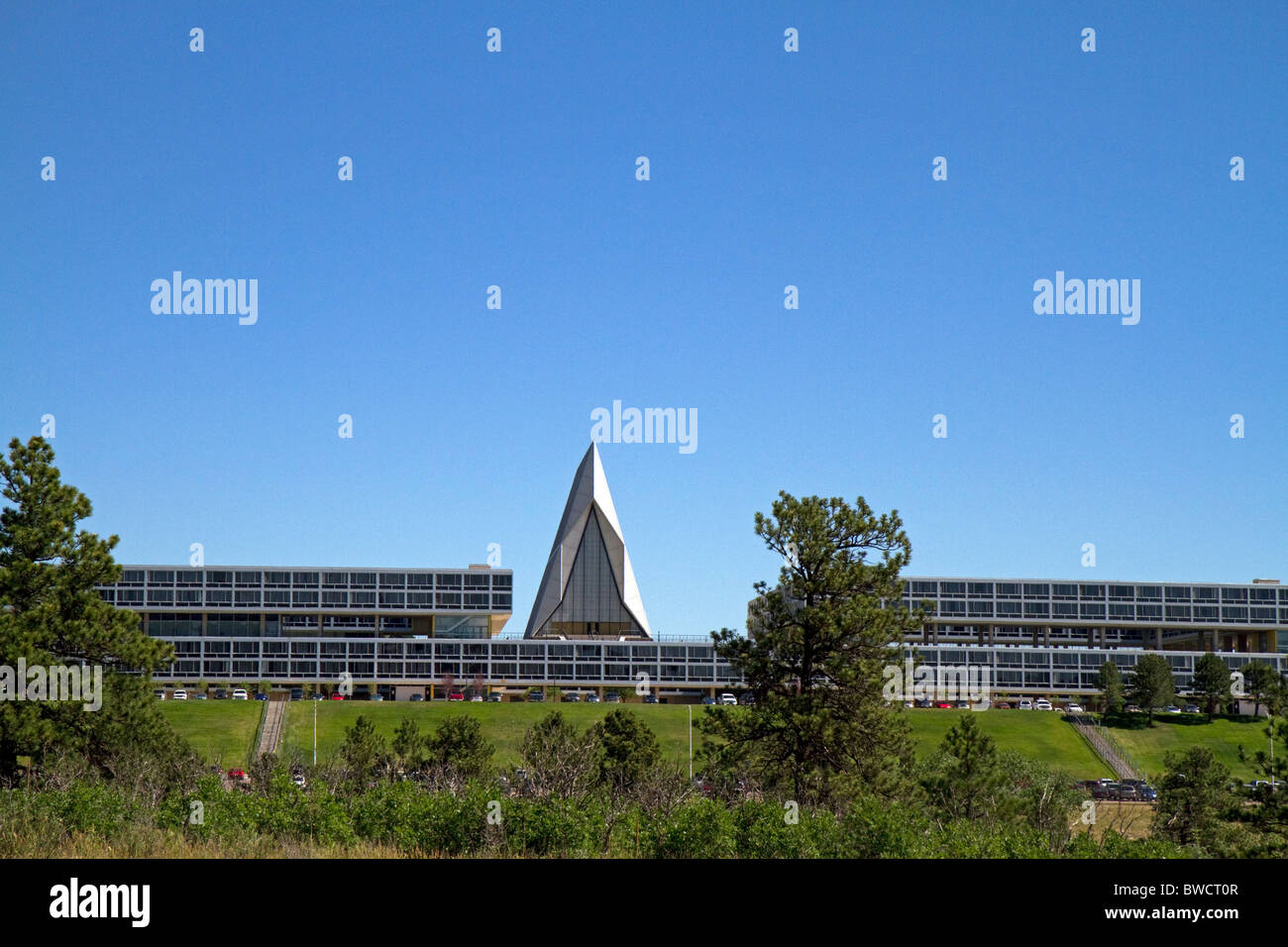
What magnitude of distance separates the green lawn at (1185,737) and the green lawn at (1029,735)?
11.8 ft

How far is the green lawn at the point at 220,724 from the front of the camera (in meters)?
77.0

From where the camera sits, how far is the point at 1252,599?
442 feet

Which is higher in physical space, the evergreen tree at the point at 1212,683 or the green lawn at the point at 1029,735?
the evergreen tree at the point at 1212,683

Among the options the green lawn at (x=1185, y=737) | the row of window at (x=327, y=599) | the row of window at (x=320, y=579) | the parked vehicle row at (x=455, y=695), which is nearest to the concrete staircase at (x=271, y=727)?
the parked vehicle row at (x=455, y=695)

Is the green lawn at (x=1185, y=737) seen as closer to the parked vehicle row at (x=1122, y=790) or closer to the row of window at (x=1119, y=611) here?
→ the parked vehicle row at (x=1122, y=790)

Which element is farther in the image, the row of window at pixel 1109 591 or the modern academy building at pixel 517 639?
the row of window at pixel 1109 591

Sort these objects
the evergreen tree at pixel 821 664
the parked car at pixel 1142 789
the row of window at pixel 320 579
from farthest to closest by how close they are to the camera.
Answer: the row of window at pixel 320 579 < the parked car at pixel 1142 789 < the evergreen tree at pixel 821 664

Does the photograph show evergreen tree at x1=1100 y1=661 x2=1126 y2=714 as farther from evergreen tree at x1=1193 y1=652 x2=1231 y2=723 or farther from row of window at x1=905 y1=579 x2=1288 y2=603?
row of window at x1=905 y1=579 x2=1288 y2=603

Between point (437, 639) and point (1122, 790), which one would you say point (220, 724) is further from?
point (1122, 790)

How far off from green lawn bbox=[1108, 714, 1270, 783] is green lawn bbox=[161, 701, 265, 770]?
60.1 meters

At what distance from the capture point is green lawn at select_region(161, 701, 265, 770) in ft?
253

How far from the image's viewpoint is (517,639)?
12044cm
